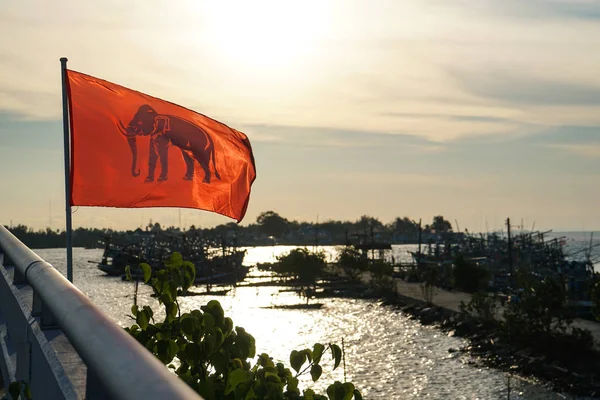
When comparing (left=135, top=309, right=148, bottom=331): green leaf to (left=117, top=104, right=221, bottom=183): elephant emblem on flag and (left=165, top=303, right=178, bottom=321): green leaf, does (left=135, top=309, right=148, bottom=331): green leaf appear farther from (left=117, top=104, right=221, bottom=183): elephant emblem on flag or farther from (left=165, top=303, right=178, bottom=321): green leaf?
(left=117, top=104, right=221, bottom=183): elephant emblem on flag

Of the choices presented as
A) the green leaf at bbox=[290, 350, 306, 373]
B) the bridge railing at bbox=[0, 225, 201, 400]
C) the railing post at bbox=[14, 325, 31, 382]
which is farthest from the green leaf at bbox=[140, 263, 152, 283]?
the green leaf at bbox=[290, 350, 306, 373]

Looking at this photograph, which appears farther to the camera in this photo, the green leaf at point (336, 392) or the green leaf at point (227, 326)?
the green leaf at point (227, 326)

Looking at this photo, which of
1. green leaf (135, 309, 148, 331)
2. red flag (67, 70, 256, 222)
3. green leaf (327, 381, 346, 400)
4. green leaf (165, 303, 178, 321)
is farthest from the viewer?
red flag (67, 70, 256, 222)

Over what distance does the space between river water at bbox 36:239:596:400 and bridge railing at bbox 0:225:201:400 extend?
2489cm

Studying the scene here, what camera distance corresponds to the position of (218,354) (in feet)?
18.4

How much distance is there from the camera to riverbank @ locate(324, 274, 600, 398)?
3540cm

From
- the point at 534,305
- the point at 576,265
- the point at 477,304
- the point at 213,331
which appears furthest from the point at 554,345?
the point at 213,331

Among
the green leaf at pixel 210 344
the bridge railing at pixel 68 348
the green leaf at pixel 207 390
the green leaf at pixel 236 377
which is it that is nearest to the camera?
the bridge railing at pixel 68 348

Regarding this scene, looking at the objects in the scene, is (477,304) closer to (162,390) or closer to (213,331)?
(213,331)

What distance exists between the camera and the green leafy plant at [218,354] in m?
4.86

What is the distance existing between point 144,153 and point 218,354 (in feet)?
19.3

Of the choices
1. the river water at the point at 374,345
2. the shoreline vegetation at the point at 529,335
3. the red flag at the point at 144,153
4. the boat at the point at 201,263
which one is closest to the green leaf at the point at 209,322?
the red flag at the point at 144,153

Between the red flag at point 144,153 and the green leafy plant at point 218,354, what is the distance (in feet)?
13.1

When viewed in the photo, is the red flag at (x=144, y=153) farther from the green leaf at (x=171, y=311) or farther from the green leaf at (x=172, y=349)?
the green leaf at (x=172, y=349)
